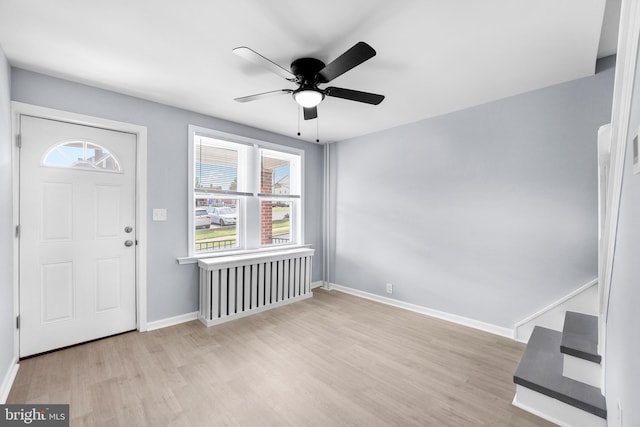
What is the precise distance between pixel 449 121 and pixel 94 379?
4283mm

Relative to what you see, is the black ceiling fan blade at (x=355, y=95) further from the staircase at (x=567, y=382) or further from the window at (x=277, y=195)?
the staircase at (x=567, y=382)

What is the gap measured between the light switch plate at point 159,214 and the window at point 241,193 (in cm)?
29

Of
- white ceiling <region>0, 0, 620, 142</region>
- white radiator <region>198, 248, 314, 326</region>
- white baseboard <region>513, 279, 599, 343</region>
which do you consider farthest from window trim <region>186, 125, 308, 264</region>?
white baseboard <region>513, 279, 599, 343</region>

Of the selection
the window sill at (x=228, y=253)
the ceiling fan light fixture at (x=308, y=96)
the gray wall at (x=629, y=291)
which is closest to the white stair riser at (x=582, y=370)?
the gray wall at (x=629, y=291)

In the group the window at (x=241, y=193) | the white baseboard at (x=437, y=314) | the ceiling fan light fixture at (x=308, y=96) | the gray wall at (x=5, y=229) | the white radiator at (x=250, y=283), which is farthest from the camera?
the window at (x=241, y=193)

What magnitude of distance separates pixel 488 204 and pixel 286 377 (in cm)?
271

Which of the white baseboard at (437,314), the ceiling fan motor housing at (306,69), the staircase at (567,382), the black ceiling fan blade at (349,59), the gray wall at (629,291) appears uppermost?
the ceiling fan motor housing at (306,69)

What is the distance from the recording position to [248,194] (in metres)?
3.92

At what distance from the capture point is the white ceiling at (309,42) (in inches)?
66.2

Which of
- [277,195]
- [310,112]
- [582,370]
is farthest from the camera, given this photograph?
[277,195]

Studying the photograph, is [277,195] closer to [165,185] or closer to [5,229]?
[165,185]

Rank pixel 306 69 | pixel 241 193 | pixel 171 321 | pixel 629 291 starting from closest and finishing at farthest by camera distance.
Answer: pixel 629 291 < pixel 306 69 < pixel 171 321 < pixel 241 193

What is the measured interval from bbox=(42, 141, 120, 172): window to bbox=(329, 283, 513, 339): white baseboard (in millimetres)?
3566

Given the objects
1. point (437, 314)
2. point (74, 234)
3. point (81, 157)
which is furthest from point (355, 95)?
point (74, 234)
